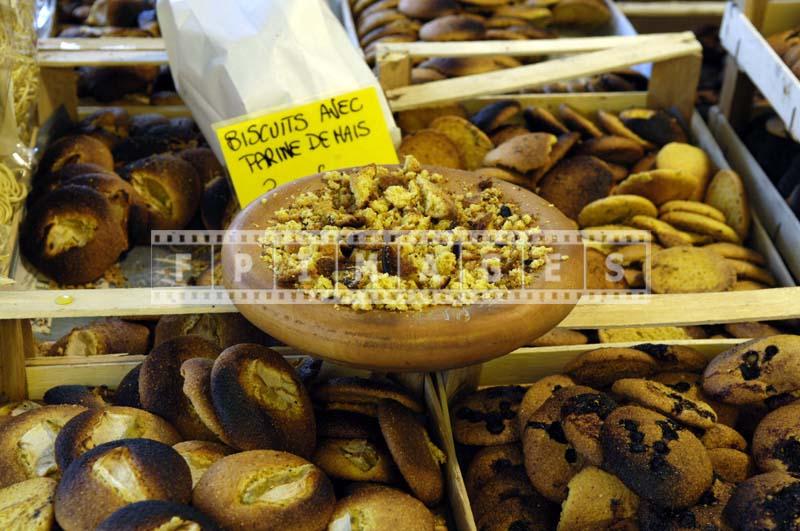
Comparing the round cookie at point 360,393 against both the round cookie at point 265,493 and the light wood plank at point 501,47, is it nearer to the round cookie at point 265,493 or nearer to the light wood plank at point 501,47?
the round cookie at point 265,493

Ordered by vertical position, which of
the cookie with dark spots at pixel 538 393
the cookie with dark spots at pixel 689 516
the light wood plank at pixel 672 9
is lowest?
the cookie with dark spots at pixel 689 516

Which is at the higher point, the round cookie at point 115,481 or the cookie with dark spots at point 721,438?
the round cookie at point 115,481

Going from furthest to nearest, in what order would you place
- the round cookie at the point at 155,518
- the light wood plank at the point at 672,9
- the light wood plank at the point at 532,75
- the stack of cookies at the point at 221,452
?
1. the light wood plank at the point at 672,9
2. the light wood plank at the point at 532,75
3. the stack of cookies at the point at 221,452
4. the round cookie at the point at 155,518

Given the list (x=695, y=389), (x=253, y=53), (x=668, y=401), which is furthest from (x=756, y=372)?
(x=253, y=53)

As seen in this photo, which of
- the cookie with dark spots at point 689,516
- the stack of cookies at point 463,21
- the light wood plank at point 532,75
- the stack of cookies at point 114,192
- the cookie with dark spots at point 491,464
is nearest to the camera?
the cookie with dark spots at point 689,516

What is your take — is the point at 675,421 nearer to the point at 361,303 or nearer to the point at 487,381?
the point at 487,381

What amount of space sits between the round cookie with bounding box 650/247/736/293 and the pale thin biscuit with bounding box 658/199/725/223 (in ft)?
0.70

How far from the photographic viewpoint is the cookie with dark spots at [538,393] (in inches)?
61.4

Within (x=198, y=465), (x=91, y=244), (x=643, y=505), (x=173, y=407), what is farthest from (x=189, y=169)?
(x=643, y=505)

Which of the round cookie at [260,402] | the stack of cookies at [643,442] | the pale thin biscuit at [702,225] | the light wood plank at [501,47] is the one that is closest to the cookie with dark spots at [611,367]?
the stack of cookies at [643,442]

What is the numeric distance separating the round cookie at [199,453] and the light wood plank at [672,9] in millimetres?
2867

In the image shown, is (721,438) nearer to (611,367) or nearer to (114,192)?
(611,367)

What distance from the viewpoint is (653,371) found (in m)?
1.67

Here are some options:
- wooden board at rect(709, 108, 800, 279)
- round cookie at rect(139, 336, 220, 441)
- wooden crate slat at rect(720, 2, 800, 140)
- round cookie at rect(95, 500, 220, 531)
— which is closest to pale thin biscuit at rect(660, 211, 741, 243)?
wooden board at rect(709, 108, 800, 279)
